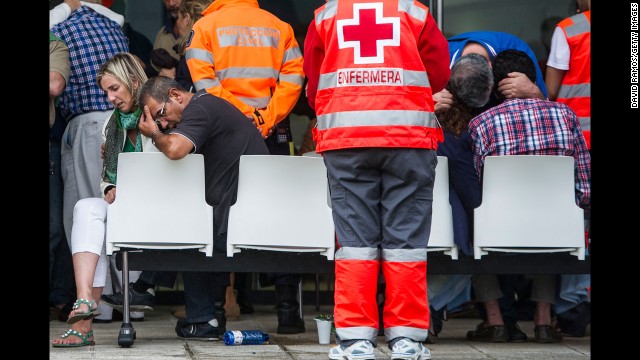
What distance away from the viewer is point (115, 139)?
662 cm

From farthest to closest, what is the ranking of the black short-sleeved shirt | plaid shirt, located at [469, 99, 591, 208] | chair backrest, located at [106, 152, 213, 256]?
1. plaid shirt, located at [469, 99, 591, 208]
2. the black short-sleeved shirt
3. chair backrest, located at [106, 152, 213, 256]

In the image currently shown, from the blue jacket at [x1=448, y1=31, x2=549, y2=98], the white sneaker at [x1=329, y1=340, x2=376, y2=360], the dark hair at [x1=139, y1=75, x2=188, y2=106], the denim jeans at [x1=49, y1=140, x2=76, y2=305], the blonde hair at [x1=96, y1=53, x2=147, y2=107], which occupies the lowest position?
the white sneaker at [x1=329, y1=340, x2=376, y2=360]

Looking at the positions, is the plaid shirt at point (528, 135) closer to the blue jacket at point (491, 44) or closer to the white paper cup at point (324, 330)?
the blue jacket at point (491, 44)

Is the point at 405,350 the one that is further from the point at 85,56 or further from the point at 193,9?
the point at 85,56

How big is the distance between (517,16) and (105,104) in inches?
118

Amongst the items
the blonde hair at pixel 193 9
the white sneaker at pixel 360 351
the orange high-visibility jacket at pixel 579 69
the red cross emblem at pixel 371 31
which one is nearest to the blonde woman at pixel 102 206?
the blonde hair at pixel 193 9

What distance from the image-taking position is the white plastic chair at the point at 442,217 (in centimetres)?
607

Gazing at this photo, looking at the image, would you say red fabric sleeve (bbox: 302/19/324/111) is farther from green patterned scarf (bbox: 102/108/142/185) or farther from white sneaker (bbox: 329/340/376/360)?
green patterned scarf (bbox: 102/108/142/185)

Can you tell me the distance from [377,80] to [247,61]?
2.08 m

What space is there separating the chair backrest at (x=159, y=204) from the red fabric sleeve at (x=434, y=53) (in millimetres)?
1310

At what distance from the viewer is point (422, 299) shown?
5.18 metres

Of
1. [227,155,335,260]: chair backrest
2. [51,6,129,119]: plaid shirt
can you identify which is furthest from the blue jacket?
[51,6,129,119]: plaid shirt

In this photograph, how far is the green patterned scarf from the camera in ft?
21.5
